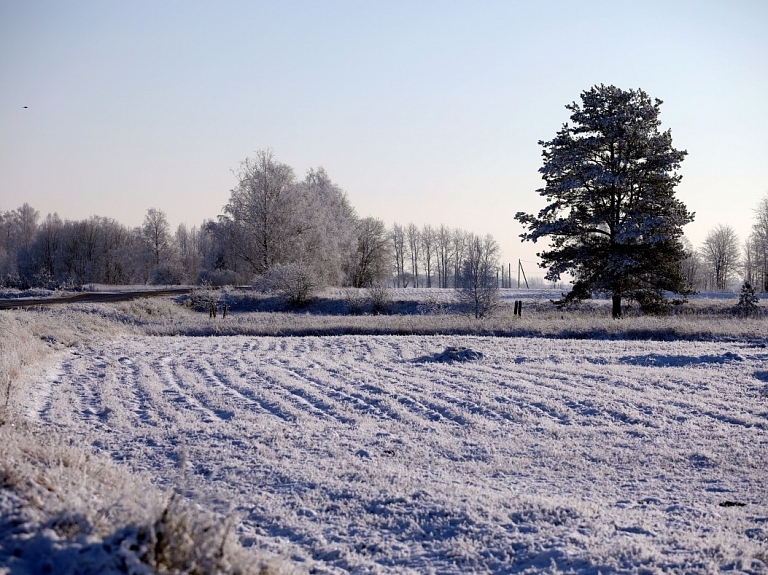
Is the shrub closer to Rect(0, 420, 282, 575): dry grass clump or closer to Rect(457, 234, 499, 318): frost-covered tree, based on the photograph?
Rect(457, 234, 499, 318): frost-covered tree

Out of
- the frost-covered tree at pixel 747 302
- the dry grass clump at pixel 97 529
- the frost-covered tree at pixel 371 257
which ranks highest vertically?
the frost-covered tree at pixel 371 257

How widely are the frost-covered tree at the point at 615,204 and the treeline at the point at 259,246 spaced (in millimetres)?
4181

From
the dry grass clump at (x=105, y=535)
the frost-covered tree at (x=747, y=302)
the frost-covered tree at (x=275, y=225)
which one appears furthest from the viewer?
the frost-covered tree at (x=275, y=225)

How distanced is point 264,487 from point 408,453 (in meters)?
2.03

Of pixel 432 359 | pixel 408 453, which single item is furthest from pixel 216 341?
pixel 408 453

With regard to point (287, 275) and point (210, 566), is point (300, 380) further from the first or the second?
point (287, 275)

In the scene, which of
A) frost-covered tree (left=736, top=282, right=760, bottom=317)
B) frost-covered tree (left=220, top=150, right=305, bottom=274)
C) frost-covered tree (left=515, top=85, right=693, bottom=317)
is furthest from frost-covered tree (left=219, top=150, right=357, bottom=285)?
frost-covered tree (left=736, top=282, right=760, bottom=317)

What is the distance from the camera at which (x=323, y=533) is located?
497 cm

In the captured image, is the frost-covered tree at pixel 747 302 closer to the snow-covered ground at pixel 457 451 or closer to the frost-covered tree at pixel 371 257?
the snow-covered ground at pixel 457 451

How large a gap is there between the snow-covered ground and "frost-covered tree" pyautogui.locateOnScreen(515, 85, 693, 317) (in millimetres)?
11898

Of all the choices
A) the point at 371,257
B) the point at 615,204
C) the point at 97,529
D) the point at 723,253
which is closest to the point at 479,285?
the point at 615,204

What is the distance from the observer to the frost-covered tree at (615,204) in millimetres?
26578

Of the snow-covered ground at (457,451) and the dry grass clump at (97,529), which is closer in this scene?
the dry grass clump at (97,529)

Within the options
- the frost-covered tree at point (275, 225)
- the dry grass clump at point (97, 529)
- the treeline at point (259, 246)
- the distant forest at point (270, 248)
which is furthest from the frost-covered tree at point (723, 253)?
the dry grass clump at point (97, 529)
